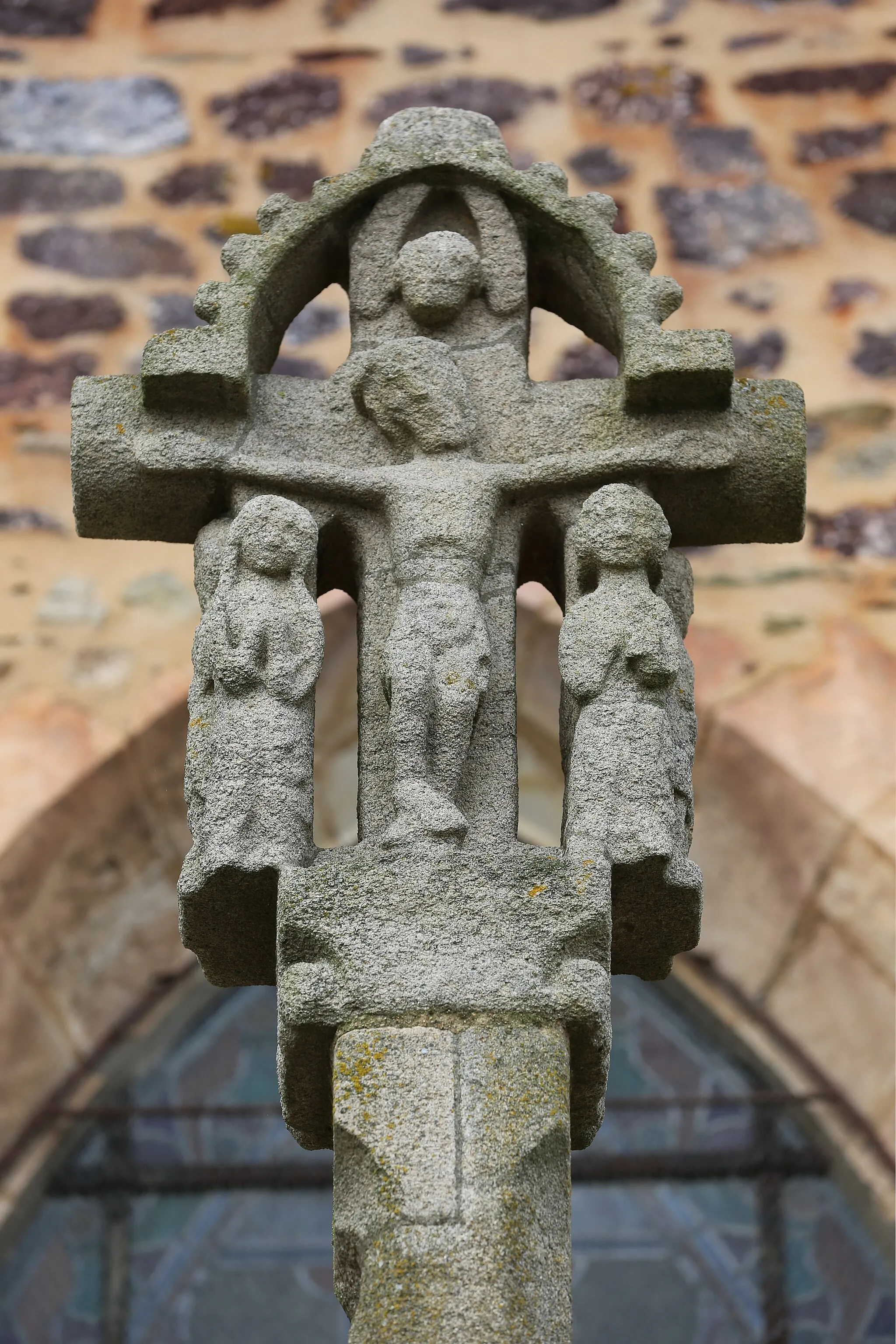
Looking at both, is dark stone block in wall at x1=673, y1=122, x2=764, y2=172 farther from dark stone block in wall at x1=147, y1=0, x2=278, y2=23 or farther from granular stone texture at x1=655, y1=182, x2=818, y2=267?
dark stone block in wall at x1=147, y1=0, x2=278, y2=23

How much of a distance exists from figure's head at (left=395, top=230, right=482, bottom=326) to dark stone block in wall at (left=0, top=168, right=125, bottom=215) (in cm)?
251

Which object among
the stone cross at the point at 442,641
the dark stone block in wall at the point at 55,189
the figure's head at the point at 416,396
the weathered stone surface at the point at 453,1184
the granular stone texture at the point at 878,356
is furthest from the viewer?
the dark stone block in wall at the point at 55,189

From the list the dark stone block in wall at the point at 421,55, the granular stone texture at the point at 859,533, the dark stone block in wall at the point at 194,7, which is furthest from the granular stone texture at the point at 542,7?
the granular stone texture at the point at 859,533

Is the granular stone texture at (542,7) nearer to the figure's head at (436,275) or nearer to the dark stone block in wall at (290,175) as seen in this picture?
the dark stone block in wall at (290,175)

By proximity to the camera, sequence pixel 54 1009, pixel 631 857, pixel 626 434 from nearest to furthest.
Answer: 1. pixel 631 857
2. pixel 626 434
3. pixel 54 1009

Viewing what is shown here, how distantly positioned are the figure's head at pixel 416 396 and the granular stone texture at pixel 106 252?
2432 mm

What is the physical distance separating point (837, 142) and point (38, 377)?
2.07 metres

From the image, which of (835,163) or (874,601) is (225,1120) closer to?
(874,601)

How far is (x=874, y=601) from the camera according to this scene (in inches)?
190

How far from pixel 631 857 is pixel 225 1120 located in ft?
8.15

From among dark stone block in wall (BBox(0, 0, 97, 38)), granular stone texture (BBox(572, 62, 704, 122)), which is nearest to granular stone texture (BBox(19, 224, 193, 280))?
dark stone block in wall (BBox(0, 0, 97, 38))

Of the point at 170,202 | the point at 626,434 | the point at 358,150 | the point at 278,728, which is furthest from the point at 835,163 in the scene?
the point at 278,728

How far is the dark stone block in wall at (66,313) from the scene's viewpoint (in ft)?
17.1

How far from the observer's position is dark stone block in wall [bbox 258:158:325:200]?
5398mm
